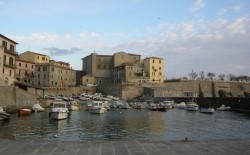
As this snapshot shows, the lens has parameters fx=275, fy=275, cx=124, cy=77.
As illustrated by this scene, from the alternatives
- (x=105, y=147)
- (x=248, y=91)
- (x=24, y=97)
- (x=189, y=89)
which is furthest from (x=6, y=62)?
(x=248, y=91)

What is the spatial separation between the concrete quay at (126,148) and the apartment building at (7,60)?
48979mm

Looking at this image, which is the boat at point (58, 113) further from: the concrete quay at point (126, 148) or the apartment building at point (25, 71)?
the apartment building at point (25, 71)

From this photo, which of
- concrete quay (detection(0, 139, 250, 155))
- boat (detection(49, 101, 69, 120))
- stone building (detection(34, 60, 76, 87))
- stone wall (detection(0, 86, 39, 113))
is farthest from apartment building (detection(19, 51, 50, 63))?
concrete quay (detection(0, 139, 250, 155))

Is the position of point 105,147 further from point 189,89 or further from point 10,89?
point 189,89

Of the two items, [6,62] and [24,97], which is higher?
[6,62]

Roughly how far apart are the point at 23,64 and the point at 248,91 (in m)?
87.4

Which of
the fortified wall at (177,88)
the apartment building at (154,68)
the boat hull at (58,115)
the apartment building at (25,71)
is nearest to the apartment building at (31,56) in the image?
the apartment building at (25,71)

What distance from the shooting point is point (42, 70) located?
301 ft

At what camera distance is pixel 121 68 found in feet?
340

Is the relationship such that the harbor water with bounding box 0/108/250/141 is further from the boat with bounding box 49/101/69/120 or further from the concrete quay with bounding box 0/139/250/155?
the concrete quay with bounding box 0/139/250/155

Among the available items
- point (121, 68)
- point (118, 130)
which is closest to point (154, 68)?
point (121, 68)

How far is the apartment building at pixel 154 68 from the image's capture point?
104812 mm

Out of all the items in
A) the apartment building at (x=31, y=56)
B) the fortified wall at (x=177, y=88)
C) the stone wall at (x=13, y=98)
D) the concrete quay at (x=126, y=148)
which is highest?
the apartment building at (x=31, y=56)

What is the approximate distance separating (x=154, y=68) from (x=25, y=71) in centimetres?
4669
